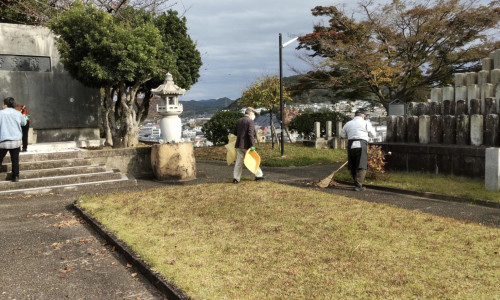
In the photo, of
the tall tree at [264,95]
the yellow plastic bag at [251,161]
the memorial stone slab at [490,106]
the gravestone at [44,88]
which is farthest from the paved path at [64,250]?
the tall tree at [264,95]

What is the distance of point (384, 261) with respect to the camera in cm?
411

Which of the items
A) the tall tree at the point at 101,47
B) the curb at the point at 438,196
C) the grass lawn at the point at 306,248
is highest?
the tall tree at the point at 101,47

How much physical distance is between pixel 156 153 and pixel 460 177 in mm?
7854

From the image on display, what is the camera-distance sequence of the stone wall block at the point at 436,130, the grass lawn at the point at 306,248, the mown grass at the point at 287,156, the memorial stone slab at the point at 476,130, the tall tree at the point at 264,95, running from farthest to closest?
the tall tree at the point at 264,95 → the mown grass at the point at 287,156 → the stone wall block at the point at 436,130 → the memorial stone slab at the point at 476,130 → the grass lawn at the point at 306,248

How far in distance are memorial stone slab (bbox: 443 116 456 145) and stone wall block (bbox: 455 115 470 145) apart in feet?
0.38

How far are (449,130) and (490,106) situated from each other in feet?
3.45

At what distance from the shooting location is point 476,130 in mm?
9180

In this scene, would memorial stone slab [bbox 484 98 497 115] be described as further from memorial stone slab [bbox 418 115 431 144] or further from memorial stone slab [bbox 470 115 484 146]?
memorial stone slab [bbox 418 115 431 144]

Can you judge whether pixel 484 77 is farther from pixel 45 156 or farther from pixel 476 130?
pixel 45 156

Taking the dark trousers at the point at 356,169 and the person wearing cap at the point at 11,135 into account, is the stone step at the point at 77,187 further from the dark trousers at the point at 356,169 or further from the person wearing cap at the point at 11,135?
the dark trousers at the point at 356,169

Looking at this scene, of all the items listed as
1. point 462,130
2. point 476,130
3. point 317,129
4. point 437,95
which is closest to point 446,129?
point 462,130

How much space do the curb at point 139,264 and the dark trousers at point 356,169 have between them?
18.7 ft

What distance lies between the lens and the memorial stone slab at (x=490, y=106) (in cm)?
930

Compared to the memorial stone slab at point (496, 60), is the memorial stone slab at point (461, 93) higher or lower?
lower
